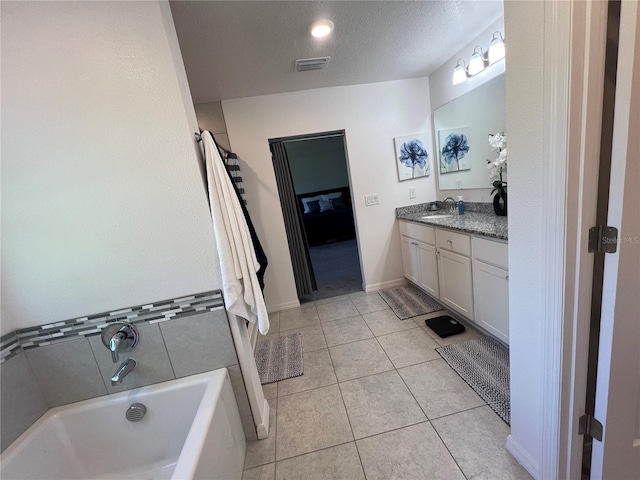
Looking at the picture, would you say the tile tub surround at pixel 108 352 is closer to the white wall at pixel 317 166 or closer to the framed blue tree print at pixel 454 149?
the framed blue tree print at pixel 454 149

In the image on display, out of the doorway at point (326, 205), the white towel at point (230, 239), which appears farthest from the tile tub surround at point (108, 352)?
the doorway at point (326, 205)

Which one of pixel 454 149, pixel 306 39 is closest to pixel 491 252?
pixel 454 149

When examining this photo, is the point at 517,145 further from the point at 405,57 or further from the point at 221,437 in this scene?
the point at 405,57

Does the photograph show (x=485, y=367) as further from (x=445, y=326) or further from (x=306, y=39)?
(x=306, y=39)

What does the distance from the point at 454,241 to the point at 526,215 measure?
121 cm

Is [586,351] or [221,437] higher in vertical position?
[586,351]

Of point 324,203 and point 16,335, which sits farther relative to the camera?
point 324,203

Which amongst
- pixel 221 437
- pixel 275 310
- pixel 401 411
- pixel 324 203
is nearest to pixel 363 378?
pixel 401 411

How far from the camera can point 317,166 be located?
662 cm

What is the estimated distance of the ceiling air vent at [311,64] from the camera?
2087 millimetres

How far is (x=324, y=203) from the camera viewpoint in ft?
21.1

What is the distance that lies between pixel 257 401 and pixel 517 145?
5.63ft

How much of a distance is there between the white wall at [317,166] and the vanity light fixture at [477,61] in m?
4.34

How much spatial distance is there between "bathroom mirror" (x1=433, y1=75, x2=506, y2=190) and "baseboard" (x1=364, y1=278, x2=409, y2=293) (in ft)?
3.93
